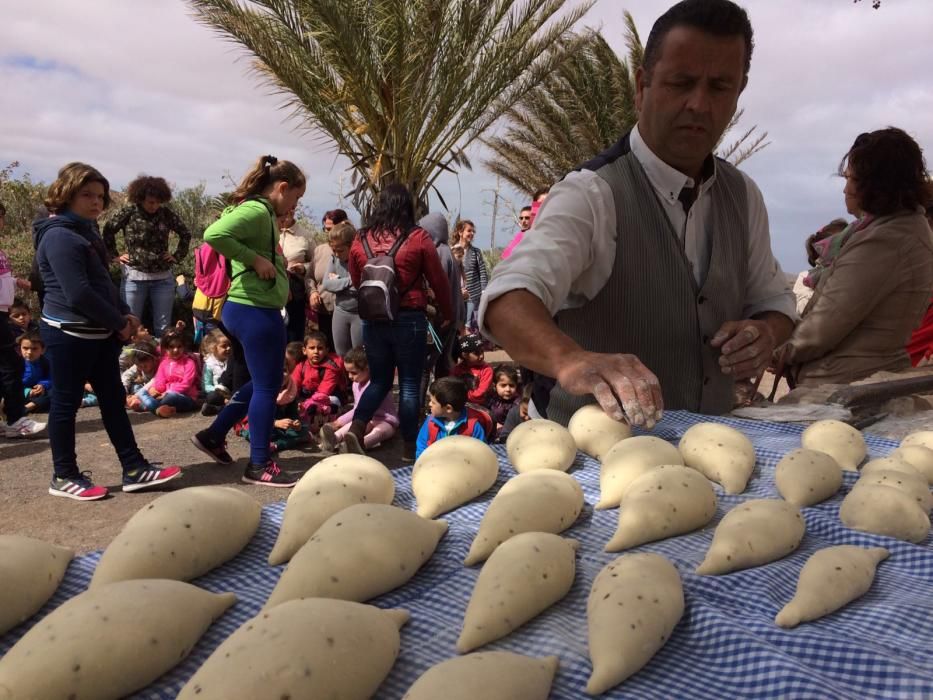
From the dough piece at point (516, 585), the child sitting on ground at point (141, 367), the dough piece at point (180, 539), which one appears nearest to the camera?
the dough piece at point (516, 585)

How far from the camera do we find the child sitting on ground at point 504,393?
214 inches

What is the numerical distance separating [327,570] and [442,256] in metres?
4.27

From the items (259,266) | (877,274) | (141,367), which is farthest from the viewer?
(141,367)

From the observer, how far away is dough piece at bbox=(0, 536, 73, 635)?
0.91 metres

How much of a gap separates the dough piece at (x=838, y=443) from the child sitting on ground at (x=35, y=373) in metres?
Answer: 6.42

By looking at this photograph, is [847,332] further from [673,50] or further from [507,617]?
[507,617]

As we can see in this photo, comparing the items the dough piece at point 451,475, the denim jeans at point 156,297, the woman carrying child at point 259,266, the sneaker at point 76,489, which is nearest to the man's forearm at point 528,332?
the dough piece at point 451,475

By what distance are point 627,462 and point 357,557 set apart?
581mm

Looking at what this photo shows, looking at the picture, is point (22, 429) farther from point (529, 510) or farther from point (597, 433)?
point (529, 510)

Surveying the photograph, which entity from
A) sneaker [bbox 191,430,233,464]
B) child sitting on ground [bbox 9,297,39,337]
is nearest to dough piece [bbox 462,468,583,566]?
sneaker [bbox 191,430,233,464]

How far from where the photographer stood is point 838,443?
5.16ft

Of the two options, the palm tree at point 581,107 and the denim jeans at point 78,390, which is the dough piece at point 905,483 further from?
the palm tree at point 581,107

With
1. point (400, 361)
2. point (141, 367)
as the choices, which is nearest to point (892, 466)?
point (400, 361)

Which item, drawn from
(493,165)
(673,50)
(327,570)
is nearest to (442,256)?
(673,50)
